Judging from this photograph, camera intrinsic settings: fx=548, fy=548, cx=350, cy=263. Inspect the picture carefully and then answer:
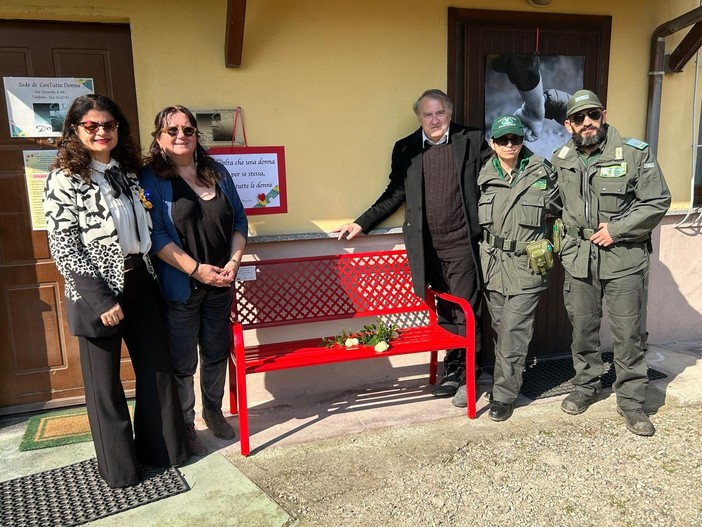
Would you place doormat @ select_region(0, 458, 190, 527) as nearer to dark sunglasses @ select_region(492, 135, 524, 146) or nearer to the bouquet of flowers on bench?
the bouquet of flowers on bench

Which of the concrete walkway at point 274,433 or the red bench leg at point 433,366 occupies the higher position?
the red bench leg at point 433,366

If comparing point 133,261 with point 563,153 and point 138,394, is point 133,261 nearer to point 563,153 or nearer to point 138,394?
point 138,394

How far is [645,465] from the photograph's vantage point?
2.98m

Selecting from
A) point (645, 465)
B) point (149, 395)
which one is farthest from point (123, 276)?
point (645, 465)

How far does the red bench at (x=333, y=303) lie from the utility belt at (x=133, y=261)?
2.70 feet

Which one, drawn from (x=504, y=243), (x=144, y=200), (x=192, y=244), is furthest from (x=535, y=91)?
(x=144, y=200)

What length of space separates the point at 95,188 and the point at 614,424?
327cm

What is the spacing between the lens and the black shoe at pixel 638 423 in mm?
3264

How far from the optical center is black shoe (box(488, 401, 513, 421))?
349cm

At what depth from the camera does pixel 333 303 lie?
3816 millimetres

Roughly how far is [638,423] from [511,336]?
89cm

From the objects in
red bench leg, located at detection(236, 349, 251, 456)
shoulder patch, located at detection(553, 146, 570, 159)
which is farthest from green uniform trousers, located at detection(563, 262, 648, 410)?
red bench leg, located at detection(236, 349, 251, 456)

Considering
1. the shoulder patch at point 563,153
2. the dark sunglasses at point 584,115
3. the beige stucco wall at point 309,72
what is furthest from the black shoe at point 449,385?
the dark sunglasses at point 584,115

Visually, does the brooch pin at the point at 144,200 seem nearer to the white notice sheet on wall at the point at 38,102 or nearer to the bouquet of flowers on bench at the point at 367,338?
the white notice sheet on wall at the point at 38,102
